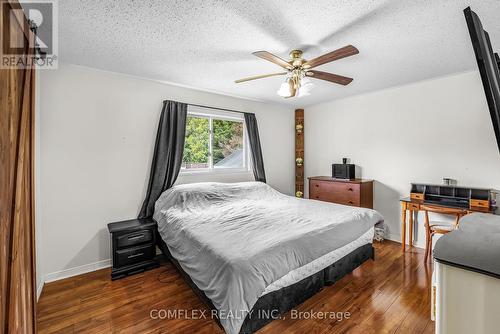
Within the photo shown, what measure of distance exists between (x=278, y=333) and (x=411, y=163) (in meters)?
3.16

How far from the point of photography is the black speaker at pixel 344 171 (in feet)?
13.1

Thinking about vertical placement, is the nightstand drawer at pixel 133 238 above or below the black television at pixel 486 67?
below

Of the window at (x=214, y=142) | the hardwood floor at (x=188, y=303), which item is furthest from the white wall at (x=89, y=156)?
the window at (x=214, y=142)

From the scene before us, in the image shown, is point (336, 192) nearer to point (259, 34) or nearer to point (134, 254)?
point (259, 34)

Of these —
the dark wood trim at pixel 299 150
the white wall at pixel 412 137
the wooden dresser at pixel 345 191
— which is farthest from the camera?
the dark wood trim at pixel 299 150

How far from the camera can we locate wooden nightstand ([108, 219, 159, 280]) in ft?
8.55

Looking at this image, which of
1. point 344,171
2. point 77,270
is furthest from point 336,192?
point 77,270

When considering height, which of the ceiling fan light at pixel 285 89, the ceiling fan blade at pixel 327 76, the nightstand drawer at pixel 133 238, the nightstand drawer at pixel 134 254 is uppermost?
the ceiling fan blade at pixel 327 76

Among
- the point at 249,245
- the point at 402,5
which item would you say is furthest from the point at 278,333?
the point at 402,5

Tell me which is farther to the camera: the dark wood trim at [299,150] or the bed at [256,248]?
the dark wood trim at [299,150]

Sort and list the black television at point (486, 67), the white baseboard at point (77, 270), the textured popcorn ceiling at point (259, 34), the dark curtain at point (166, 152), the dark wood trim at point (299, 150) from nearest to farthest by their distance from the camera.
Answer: the black television at point (486, 67) < the textured popcorn ceiling at point (259, 34) < the white baseboard at point (77, 270) < the dark curtain at point (166, 152) < the dark wood trim at point (299, 150)

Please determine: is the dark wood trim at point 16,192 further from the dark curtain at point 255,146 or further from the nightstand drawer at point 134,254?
the dark curtain at point 255,146

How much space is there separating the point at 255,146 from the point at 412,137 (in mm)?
2498

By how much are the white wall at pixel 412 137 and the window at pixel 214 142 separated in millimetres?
1709
